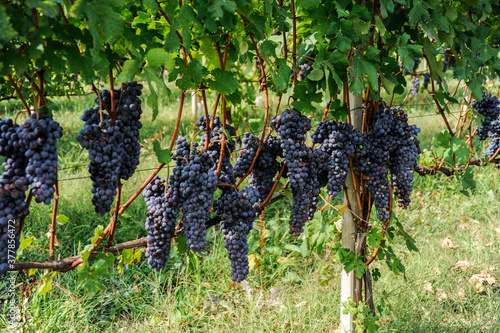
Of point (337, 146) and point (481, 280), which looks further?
point (481, 280)

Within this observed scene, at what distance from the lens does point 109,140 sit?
114 centimetres

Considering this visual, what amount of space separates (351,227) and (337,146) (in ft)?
1.98

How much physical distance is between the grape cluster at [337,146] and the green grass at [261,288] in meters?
0.39

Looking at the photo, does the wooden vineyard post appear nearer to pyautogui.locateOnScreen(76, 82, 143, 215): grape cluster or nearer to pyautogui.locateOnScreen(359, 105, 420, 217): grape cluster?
pyautogui.locateOnScreen(359, 105, 420, 217): grape cluster

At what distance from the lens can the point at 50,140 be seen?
1032 mm

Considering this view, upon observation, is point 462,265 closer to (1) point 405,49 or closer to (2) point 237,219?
(1) point 405,49

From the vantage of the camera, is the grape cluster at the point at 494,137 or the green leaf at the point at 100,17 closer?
the green leaf at the point at 100,17

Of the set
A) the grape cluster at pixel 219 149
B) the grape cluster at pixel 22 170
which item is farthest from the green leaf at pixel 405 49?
the grape cluster at pixel 22 170

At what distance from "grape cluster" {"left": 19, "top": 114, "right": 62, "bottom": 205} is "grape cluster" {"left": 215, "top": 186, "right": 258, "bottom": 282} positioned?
0.60 metres

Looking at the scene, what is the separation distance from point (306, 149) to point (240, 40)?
1.55ft

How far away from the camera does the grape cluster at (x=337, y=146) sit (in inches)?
66.3

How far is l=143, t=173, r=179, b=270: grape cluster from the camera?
1.37 m

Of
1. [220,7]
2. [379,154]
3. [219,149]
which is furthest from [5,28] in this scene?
[379,154]

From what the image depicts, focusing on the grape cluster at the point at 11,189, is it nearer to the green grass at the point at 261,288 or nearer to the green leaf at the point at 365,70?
the green leaf at the point at 365,70
